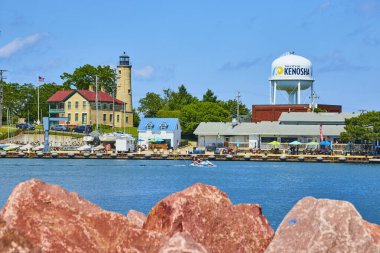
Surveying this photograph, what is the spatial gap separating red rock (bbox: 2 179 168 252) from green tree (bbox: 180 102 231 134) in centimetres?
13108

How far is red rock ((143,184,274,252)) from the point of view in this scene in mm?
17125

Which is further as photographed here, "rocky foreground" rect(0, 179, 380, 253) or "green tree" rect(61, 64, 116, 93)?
"green tree" rect(61, 64, 116, 93)

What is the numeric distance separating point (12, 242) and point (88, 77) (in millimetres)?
162736

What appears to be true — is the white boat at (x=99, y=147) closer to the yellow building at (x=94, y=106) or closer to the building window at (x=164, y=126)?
the building window at (x=164, y=126)

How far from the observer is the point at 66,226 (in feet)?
50.8

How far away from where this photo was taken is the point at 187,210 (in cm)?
1717

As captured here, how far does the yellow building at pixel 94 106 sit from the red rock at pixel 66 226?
131 m

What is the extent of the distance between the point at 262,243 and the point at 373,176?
77734 mm

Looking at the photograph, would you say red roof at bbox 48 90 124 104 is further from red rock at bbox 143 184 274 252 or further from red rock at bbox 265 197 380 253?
red rock at bbox 265 197 380 253

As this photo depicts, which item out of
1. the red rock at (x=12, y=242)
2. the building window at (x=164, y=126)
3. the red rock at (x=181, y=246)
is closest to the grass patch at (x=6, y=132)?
the building window at (x=164, y=126)

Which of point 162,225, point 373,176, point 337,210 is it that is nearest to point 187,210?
point 162,225

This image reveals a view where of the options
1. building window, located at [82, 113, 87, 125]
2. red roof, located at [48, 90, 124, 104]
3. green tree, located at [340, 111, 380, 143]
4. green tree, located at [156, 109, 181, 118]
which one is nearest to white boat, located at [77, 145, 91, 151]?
red roof, located at [48, 90, 124, 104]

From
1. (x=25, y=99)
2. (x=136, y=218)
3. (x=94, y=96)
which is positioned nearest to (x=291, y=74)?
(x=94, y=96)

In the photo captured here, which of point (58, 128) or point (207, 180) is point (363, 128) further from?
point (58, 128)
